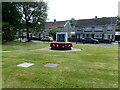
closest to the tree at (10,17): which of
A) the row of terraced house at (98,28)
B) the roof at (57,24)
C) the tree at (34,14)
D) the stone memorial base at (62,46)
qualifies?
the tree at (34,14)

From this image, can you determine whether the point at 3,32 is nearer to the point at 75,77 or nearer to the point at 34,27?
the point at 34,27

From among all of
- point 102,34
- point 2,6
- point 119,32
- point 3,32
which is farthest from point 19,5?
point 119,32

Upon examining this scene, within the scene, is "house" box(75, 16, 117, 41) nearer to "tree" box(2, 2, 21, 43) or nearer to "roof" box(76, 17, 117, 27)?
"roof" box(76, 17, 117, 27)

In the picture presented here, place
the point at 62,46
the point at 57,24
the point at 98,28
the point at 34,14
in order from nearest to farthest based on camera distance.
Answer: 1. the point at 62,46
2. the point at 34,14
3. the point at 98,28
4. the point at 57,24

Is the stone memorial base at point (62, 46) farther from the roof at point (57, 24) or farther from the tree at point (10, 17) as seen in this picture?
the roof at point (57, 24)

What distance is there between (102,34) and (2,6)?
37.7 m

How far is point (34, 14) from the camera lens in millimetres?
38656

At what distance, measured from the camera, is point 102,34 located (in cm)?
5225

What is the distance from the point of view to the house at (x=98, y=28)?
49.9 m

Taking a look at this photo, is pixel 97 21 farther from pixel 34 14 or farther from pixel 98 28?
pixel 34 14

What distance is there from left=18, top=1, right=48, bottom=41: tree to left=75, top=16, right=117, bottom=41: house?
22.1m

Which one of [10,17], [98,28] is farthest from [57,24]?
[10,17]

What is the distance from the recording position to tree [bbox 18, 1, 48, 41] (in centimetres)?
3912

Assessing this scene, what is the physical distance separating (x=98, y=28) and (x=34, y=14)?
27186mm
